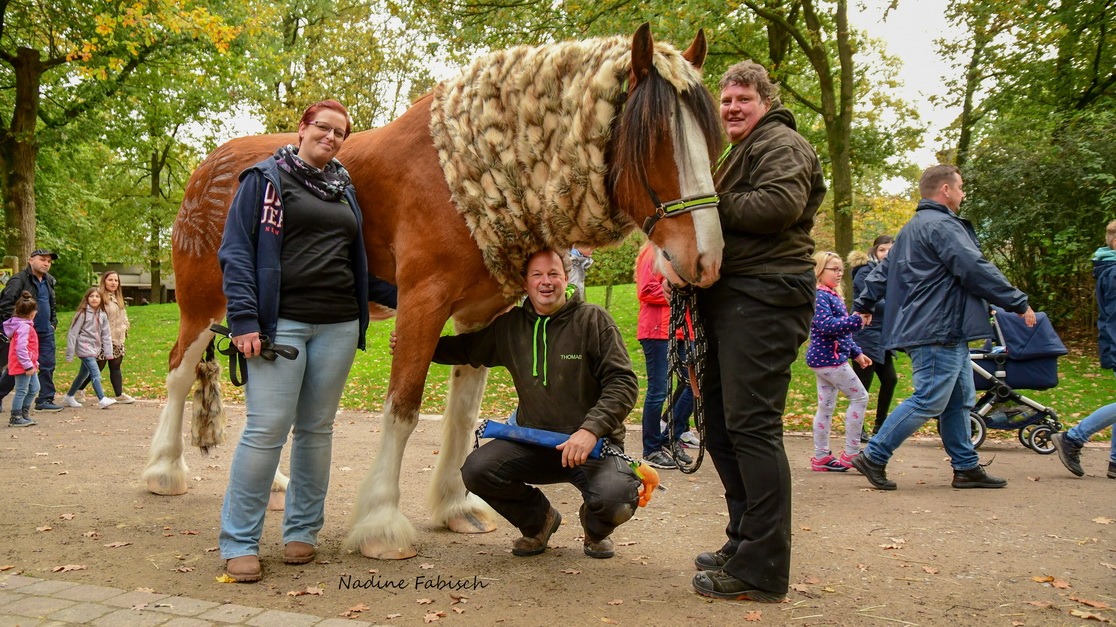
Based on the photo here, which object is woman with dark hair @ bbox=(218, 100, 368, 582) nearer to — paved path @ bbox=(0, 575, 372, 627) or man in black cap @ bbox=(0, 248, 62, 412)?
paved path @ bbox=(0, 575, 372, 627)

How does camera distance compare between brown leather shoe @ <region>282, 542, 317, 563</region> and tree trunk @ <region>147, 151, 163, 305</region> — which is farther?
tree trunk @ <region>147, 151, 163, 305</region>

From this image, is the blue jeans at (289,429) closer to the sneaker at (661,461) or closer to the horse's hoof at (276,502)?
the horse's hoof at (276,502)

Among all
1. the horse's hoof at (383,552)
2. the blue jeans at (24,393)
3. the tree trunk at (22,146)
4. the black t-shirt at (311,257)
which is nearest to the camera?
the black t-shirt at (311,257)

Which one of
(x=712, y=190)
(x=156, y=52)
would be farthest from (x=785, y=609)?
(x=156, y=52)

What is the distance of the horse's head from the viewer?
3.22 meters

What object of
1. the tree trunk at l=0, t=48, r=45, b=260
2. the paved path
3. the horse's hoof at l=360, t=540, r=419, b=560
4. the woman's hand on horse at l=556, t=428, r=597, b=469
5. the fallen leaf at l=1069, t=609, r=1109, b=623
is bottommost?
the paved path

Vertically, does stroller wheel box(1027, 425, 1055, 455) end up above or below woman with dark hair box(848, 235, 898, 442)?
below

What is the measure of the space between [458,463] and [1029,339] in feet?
18.3

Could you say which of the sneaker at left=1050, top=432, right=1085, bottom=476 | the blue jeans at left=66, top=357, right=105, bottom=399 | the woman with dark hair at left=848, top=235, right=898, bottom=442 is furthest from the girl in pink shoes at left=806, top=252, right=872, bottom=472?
the blue jeans at left=66, top=357, right=105, bottom=399

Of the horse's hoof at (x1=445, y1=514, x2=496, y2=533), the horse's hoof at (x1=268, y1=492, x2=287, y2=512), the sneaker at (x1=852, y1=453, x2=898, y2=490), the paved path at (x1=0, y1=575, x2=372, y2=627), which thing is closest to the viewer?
the paved path at (x1=0, y1=575, x2=372, y2=627)

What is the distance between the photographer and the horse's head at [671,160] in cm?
322

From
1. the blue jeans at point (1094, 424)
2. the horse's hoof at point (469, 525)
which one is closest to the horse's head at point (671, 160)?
the horse's hoof at point (469, 525)

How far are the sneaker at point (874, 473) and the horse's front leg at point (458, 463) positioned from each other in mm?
2714

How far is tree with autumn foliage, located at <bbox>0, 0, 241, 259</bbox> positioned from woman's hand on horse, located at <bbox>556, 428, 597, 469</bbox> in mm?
12438
